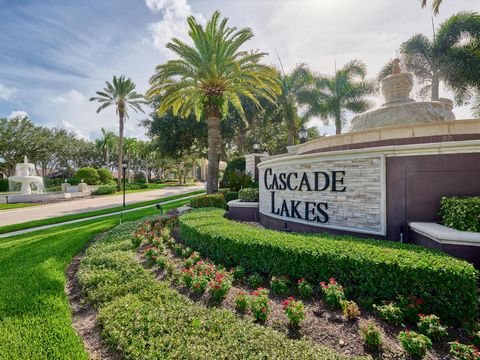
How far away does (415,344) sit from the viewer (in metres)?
2.65

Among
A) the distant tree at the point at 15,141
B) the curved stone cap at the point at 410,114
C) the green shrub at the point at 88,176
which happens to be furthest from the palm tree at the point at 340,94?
the distant tree at the point at 15,141

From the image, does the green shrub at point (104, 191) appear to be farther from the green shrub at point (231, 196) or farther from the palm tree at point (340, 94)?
the palm tree at point (340, 94)

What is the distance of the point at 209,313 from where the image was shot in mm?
3553

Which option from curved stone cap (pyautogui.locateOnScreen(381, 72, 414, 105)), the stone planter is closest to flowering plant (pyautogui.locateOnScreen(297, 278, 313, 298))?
the stone planter

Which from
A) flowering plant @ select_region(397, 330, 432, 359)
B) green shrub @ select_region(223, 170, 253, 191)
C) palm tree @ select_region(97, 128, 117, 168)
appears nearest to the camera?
flowering plant @ select_region(397, 330, 432, 359)

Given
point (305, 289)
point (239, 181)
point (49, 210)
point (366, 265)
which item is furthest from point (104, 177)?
point (366, 265)

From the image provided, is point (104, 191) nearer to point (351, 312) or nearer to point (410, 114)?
point (410, 114)

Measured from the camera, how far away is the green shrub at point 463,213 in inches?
165

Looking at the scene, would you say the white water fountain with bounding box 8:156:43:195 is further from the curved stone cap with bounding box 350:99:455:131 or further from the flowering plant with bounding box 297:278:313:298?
the curved stone cap with bounding box 350:99:455:131

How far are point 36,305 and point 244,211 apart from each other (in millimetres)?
7891

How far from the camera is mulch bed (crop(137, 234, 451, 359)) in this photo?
2.84 meters

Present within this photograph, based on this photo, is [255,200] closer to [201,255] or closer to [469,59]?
[201,255]

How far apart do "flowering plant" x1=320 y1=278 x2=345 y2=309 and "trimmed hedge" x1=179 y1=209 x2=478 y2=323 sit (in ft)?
0.80

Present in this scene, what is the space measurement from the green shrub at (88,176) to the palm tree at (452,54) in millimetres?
38718
